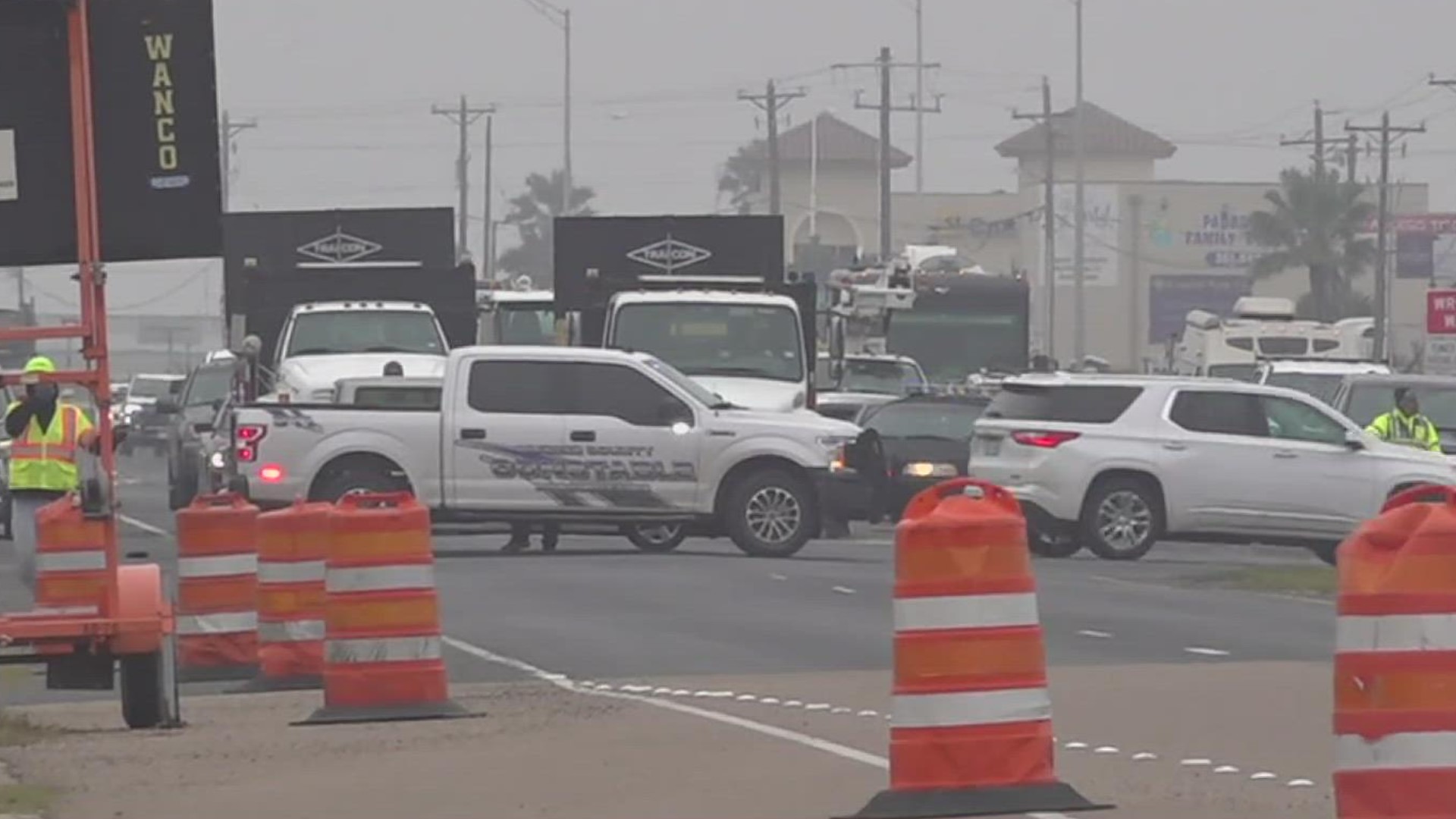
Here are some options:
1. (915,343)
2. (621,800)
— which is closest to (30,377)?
(621,800)

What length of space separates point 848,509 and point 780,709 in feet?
43.2

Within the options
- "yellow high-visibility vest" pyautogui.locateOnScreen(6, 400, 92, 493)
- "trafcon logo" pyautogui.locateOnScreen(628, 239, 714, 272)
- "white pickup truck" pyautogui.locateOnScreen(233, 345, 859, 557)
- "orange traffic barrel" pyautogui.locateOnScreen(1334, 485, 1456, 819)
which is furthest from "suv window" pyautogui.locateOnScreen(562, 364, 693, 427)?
"orange traffic barrel" pyautogui.locateOnScreen(1334, 485, 1456, 819)

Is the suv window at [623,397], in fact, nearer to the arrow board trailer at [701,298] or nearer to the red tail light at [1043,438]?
the arrow board trailer at [701,298]

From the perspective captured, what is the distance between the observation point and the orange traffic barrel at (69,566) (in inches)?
519

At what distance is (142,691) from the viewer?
13844 millimetres

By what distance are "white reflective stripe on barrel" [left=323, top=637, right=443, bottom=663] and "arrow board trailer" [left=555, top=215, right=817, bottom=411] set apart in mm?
15195

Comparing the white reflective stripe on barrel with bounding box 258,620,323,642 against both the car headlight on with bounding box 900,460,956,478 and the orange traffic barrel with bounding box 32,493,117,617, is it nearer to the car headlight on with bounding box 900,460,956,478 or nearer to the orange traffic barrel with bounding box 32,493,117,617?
the orange traffic barrel with bounding box 32,493,117,617

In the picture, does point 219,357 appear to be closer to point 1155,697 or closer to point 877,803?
point 1155,697

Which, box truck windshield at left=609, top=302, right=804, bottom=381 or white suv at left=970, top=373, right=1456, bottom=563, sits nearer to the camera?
white suv at left=970, top=373, right=1456, bottom=563

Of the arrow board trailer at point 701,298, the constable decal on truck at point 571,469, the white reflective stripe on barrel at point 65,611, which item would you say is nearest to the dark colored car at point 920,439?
the arrow board trailer at point 701,298

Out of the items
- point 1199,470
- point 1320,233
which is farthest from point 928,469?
point 1320,233

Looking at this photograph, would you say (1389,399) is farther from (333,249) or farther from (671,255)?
(333,249)

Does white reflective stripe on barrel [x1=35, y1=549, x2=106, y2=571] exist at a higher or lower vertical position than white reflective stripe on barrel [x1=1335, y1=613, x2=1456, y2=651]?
lower

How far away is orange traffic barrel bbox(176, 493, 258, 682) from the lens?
54.3 feet
